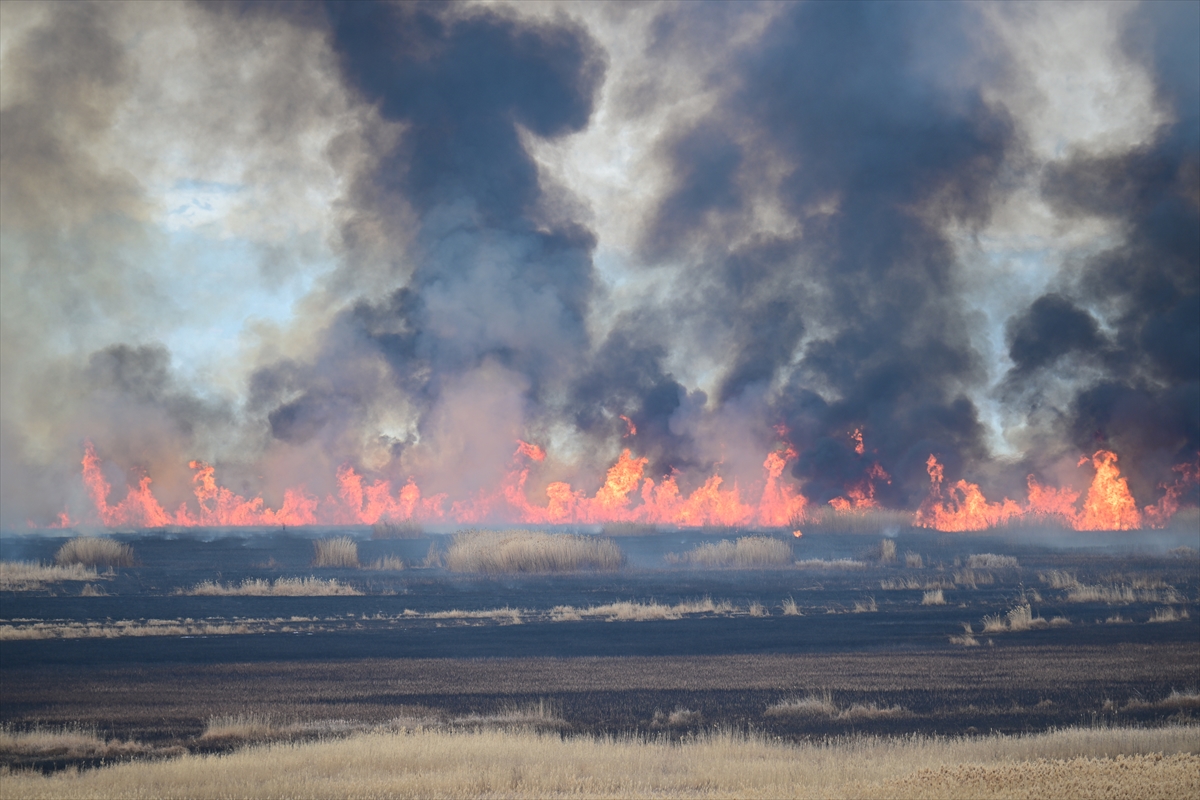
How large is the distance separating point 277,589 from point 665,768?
28.4 metres

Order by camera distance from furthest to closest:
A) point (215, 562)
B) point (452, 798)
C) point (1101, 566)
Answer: point (215, 562), point (1101, 566), point (452, 798)

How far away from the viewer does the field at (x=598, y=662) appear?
49.2ft

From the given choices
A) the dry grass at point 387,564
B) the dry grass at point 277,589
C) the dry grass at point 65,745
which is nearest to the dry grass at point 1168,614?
the dry grass at point 277,589

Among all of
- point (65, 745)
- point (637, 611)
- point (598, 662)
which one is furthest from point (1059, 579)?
point (65, 745)

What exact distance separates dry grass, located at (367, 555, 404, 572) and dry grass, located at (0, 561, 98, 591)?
40.4 feet

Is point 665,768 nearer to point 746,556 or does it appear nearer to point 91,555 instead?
point 746,556

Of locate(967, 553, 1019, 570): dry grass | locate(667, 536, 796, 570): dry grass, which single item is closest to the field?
locate(967, 553, 1019, 570): dry grass

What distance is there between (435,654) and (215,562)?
3486cm

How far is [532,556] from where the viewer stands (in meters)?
46.7

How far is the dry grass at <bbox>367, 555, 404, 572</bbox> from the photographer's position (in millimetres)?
48916

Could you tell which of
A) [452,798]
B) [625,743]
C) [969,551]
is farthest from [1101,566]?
[452,798]

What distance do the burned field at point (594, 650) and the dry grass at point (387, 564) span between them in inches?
52.9

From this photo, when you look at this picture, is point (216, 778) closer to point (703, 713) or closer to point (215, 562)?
point (703, 713)

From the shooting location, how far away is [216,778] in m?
12.2
